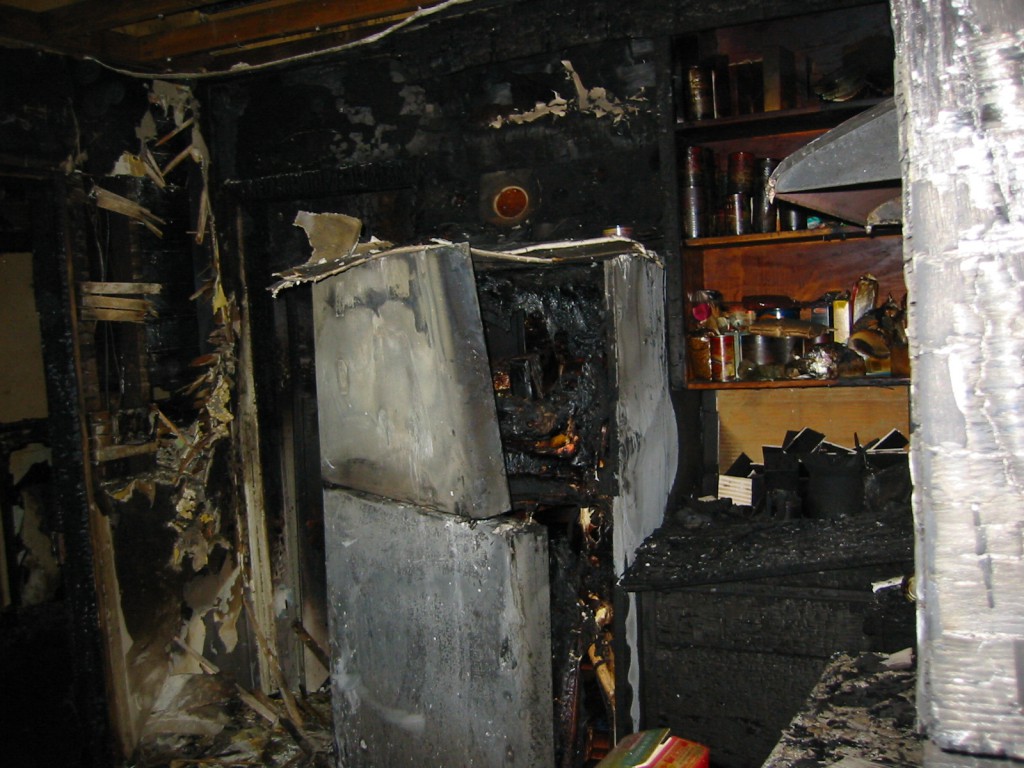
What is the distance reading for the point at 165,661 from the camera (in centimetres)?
304

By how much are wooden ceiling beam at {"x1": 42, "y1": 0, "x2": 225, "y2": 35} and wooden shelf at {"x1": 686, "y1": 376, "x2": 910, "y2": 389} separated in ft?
6.52

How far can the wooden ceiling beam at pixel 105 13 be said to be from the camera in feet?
8.21

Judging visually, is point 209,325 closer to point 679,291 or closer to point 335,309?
point 335,309

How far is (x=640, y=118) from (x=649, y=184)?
0.22m

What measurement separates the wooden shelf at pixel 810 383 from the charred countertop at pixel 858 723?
1.31m

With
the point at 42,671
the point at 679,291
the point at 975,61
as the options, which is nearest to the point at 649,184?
the point at 679,291

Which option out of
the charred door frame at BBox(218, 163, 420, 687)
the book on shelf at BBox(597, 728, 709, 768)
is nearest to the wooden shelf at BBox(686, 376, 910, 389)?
the book on shelf at BBox(597, 728, 709, 768)

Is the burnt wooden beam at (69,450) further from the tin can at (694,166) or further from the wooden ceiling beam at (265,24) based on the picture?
the tin can at (694,166)

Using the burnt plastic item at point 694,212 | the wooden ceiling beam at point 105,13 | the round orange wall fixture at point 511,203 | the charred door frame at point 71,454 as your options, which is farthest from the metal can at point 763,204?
the charred door frame at point 71,454

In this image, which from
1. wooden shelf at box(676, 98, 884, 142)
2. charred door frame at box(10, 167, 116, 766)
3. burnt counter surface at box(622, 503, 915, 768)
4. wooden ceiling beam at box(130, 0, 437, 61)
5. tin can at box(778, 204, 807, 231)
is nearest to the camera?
burnt counter surface at box(622, 503, 915, 768)

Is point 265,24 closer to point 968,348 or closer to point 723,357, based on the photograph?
point 723,357

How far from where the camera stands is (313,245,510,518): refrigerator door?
1.93 m

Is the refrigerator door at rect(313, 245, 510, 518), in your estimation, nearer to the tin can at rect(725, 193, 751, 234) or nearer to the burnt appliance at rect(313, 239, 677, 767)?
the burnt appliance at rect(313, 239, 677, 767)

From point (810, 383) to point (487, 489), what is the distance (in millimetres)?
1101
